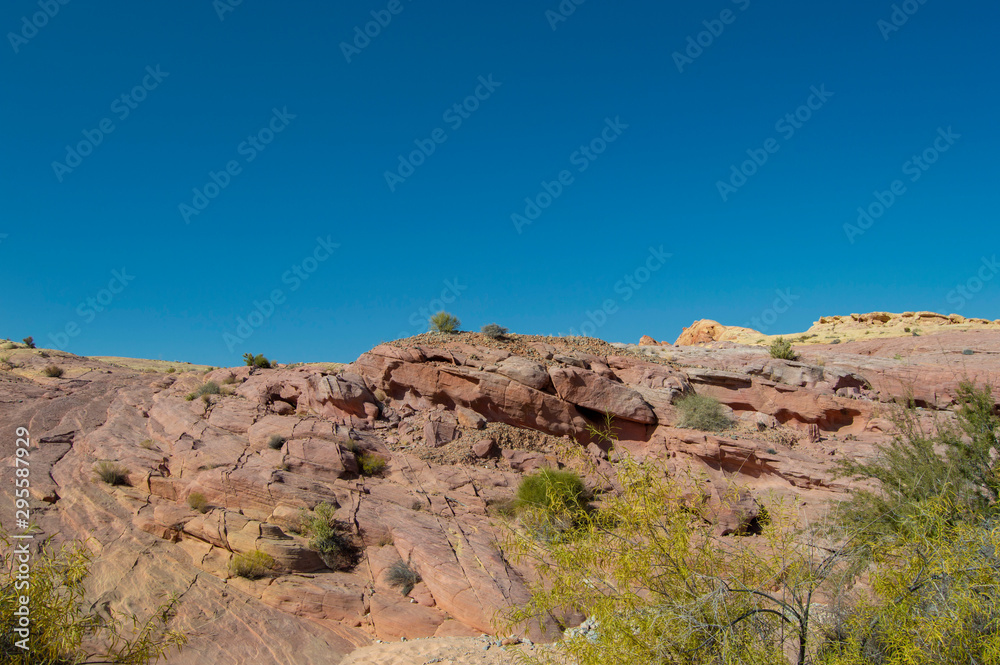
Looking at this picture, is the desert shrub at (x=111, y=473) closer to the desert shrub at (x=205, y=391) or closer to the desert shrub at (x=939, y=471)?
the desert shrub at (x=205, y=391)

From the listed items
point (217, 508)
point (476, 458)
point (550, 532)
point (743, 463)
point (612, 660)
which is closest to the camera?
point (612, 660)

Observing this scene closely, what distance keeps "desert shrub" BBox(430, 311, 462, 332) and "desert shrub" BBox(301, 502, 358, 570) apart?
45.5ft

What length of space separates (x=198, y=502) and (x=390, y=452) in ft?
19.3

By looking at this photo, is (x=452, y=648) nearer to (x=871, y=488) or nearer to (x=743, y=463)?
(x=743, y=463)

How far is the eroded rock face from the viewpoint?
1154 cm

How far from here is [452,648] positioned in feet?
34.7

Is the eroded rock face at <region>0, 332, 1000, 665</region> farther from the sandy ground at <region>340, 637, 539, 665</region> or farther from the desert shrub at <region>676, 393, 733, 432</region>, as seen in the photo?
the desert shrub at <region>676, 393, 733, 432</region>

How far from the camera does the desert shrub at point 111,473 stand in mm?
14516

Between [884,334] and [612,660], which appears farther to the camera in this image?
[884,334]

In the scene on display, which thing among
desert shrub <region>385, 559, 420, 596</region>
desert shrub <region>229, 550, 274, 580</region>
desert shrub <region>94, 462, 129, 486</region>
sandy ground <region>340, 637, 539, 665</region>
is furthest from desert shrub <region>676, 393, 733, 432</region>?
desert shrub <region>94, 462, 129, 486</region>

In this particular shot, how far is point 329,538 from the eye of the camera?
12.9m

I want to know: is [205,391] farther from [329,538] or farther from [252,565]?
[329,538]

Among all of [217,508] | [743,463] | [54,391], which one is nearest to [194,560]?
[217,508]

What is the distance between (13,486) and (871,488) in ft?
76.6
